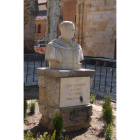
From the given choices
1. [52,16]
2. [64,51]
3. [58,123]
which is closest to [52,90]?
[58,123]

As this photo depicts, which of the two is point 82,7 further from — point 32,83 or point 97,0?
point 32,83

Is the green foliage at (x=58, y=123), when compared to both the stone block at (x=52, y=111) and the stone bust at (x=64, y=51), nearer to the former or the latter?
the stone block at (x=52, y=111)

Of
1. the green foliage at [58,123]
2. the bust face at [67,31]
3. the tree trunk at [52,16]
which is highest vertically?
the tree trunk at [52,16]

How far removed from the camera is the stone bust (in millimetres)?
4590

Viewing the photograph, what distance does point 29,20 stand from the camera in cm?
1811

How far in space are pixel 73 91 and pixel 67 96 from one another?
0.17 metres

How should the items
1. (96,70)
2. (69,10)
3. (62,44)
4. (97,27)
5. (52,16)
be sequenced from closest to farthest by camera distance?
1. (62,44)
2. (52,16)
3. (96,70)
4. (97,27)
5. (69,10)

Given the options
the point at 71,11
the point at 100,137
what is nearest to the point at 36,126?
the point at 100,137

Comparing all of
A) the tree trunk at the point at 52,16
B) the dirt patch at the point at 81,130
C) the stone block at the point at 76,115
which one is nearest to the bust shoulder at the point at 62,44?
the stone block at the point at 76,115

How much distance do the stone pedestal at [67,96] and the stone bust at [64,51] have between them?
0.22 meters

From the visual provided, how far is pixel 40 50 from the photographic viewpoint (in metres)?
28.2

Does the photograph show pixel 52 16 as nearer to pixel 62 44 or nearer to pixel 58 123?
pixel 62 44

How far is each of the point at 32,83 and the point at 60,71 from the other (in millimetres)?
5050

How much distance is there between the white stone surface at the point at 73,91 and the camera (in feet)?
14.8
